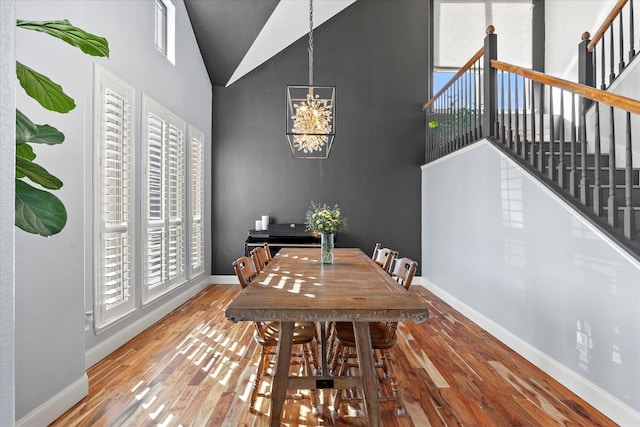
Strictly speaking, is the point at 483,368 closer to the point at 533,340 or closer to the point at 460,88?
the point at 533,340

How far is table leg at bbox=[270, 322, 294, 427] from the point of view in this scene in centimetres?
186

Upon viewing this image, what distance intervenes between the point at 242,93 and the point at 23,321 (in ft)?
15.8

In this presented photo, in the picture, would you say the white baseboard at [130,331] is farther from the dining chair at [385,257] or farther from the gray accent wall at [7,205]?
the gray accent wall at [7,205]

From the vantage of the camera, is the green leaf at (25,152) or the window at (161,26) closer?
the green leaf at (25,152)

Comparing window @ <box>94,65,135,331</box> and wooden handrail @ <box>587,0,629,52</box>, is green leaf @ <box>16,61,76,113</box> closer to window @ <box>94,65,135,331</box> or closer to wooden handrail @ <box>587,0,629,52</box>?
window @ <box>94,65,135,331</box>

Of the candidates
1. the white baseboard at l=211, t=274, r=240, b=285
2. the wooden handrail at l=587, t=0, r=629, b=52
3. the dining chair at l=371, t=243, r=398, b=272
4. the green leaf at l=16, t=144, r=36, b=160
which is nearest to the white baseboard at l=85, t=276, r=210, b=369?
the white baseboard at l=211, t=274, r=240, b=285

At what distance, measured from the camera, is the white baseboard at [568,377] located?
207 centimetres

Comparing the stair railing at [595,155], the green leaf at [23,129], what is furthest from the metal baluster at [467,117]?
the green leaf at [23,129]

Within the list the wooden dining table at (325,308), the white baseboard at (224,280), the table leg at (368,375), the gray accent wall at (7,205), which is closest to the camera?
the gray accent wall at (7,205)

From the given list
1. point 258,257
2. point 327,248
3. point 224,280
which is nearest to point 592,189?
point 327,248

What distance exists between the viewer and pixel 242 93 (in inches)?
236

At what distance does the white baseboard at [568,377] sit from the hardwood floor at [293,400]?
49mm

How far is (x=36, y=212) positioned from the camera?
3.75 ft

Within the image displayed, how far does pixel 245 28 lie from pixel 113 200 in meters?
3.08
